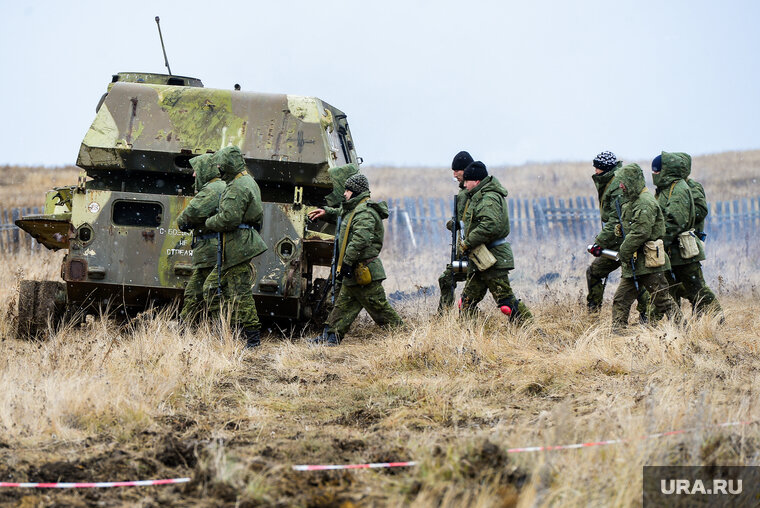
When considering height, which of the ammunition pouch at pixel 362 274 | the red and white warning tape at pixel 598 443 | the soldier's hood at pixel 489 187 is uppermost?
the soldier's hood at pixel 489 187

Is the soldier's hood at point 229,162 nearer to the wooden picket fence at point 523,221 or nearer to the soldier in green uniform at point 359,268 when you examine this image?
the soldier in green uniform at point 359,268

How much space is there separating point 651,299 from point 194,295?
424 cm

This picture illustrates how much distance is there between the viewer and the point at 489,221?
29.2ft

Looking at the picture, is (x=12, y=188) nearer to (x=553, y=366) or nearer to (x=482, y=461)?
(x=553, y=366)

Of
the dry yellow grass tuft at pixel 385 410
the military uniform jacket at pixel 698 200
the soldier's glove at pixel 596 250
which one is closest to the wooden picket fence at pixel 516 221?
the military uniform jacket at pixel 698 200

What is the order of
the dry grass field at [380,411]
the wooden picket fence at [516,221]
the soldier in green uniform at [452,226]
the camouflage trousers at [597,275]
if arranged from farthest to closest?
the wooden picket fence at [516,221], the camouflage trousers at [597,275], the soldier in green uniform at [452,226], the dry grass field at [380,411]

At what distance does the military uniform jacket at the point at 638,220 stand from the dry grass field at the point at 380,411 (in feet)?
2.13

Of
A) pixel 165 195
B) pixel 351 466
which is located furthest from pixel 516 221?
pixel 351 466

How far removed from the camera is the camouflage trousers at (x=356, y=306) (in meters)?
9.03

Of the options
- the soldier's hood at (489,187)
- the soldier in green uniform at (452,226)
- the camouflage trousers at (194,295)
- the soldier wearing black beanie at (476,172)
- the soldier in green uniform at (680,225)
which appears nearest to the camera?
the camouflage trousers at (194,295)

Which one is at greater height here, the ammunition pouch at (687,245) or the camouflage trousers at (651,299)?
the ammunition pouch at (687,245)

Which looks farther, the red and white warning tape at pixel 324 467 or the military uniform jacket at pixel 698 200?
the military uniform jacket at pixel 698 200

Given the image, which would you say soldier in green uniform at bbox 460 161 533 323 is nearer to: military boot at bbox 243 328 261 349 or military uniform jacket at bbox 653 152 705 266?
military uniform jacket at bbox 653 152 705 266

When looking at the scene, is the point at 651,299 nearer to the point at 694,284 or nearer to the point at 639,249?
the point at 639,249
